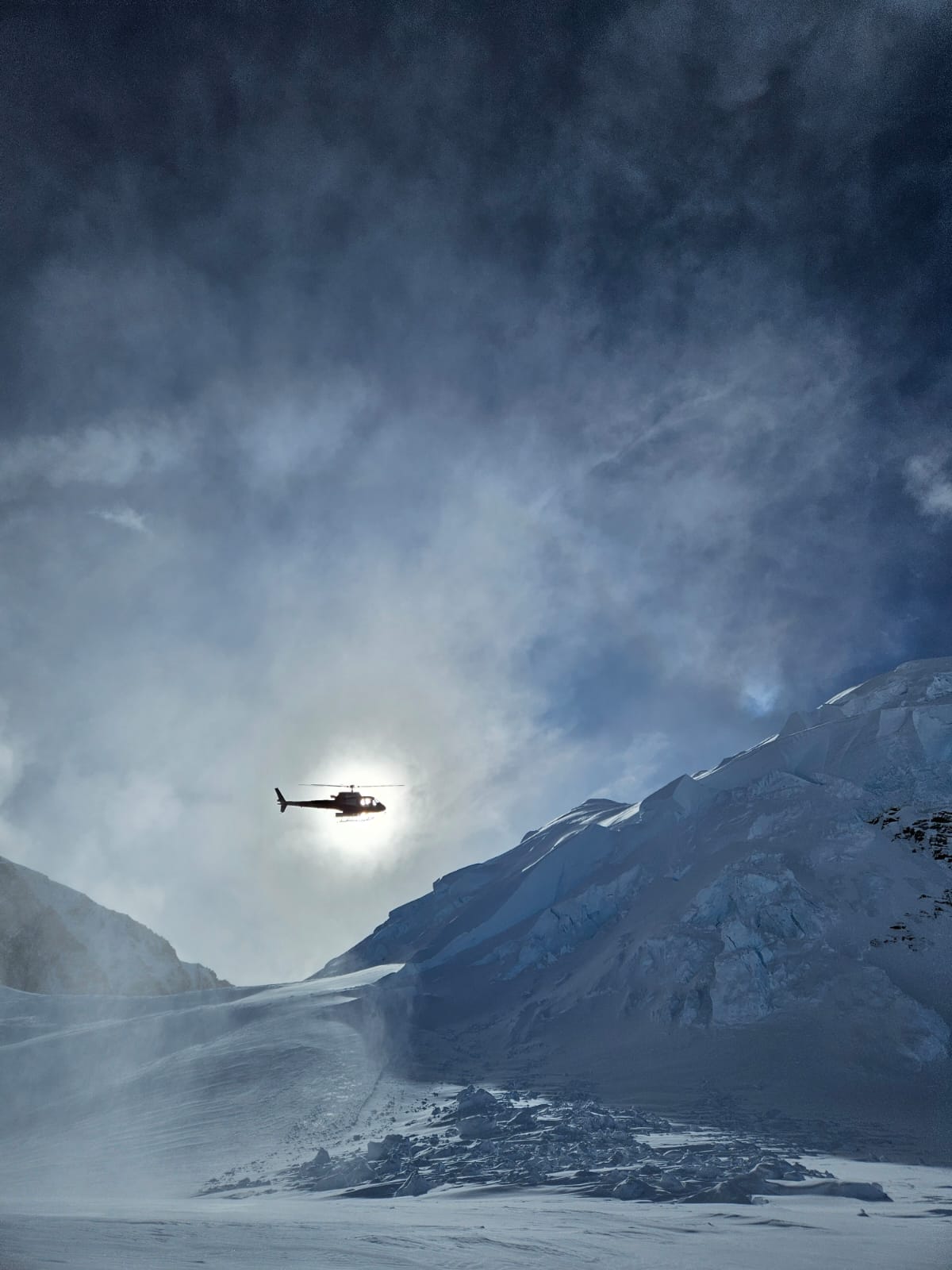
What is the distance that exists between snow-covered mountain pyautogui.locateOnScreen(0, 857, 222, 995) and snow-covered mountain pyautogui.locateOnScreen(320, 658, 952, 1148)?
105 metres

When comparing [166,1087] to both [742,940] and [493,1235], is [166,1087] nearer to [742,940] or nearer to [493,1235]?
[493,1235]

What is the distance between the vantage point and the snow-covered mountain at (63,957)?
186 m

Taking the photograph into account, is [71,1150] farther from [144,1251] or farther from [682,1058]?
[682,1058]

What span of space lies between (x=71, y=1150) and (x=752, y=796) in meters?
76.2

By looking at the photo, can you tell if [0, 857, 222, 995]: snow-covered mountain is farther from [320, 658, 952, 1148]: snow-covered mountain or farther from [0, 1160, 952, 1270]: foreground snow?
[0, 1160, 952, 1270]: foreground snow

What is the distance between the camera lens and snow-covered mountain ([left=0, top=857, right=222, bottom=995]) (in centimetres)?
18600

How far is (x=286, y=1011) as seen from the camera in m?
80.1

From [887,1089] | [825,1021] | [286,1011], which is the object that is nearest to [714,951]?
[825,1021]

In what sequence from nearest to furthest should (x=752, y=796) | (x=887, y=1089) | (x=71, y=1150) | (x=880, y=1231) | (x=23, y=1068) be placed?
(x=880, y=1231) < (x=71, y=1150) < (x=887, y=1089) < (x=23, y=1068) < (x=752, y=796)

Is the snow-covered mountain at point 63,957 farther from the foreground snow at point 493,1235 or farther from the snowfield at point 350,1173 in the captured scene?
the foreground snow at point 493,1235

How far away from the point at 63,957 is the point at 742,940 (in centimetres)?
18069

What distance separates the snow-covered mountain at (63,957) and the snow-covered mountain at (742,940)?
105 metres

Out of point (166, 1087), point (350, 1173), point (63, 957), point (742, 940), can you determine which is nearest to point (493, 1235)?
point (350, 1173)

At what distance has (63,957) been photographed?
631 feet
